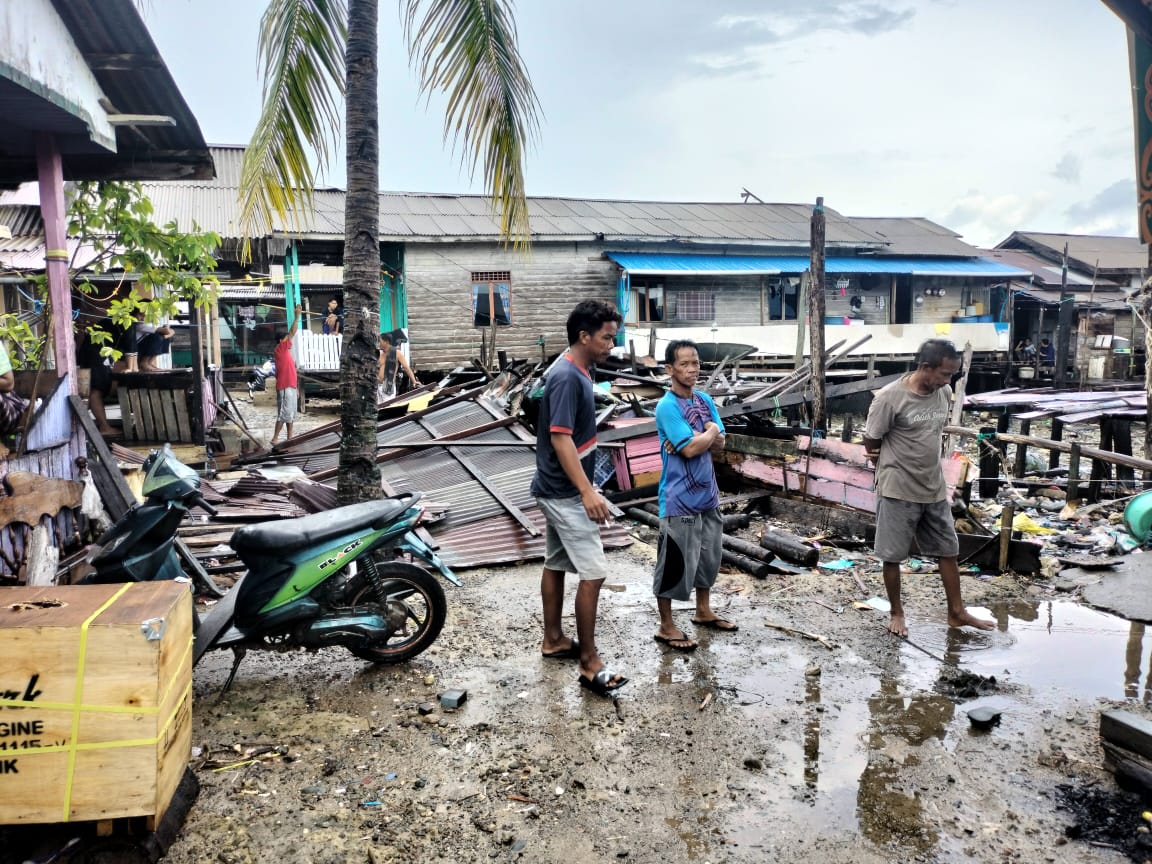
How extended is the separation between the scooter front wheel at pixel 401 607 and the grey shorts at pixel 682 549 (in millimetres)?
1261

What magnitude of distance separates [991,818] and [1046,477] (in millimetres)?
8911

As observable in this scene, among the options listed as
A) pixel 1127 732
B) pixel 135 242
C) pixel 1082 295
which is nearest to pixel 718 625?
pixel 1127 732

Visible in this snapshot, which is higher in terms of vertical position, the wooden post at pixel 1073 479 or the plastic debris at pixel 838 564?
the wooden post at pixel 1073 479

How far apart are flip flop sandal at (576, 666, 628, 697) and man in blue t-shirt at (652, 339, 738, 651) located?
668 millimetres

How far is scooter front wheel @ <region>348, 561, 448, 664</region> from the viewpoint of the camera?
13.3 ft

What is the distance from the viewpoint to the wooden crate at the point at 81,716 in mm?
2461

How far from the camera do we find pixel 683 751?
3.37m

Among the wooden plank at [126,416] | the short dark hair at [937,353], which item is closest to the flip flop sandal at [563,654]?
the short dark hair at [937,353]

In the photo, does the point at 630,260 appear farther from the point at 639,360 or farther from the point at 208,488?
the point at 208,488

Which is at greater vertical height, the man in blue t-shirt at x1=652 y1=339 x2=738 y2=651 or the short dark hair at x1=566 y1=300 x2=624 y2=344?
the short dark hair at x1=566 y1=300 x2=624 y2=344

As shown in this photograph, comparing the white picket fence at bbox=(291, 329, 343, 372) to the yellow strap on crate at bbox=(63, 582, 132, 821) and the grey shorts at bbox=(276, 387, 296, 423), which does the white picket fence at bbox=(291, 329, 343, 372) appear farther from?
the yellow strap on crate at bbox=(63, 582, 132, 821)

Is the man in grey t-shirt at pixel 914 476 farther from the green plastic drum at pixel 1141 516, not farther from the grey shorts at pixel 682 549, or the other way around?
the green plastic drum at pixel 1141 516

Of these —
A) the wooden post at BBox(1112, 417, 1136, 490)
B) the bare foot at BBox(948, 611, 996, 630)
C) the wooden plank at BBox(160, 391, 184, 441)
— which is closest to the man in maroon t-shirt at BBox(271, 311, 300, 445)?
the wooden plank at BBox(160, 391, 184, 441)

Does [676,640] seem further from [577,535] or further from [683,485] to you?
[577,535]
